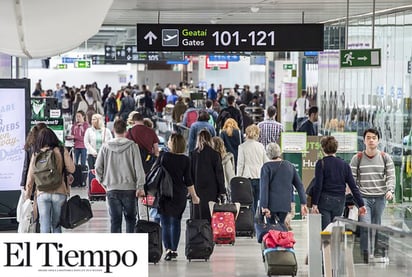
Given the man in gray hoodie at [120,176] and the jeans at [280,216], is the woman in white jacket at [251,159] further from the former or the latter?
the man in gray hoodie at [120,176]

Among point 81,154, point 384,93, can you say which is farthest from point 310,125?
point 81,154

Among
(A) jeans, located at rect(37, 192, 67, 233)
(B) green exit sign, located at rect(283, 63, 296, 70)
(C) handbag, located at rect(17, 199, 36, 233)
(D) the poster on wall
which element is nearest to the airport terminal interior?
(D) the poster on wall

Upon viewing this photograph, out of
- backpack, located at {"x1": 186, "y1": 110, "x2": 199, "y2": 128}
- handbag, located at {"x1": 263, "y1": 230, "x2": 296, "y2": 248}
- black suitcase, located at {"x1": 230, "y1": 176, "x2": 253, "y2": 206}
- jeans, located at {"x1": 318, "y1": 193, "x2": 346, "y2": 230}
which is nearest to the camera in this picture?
handbag, located at {"x1": 263, "y1": 230, "x2": 296, "y2": 248}

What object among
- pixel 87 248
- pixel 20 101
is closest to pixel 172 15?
pixel 20 101

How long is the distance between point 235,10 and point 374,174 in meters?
7.62

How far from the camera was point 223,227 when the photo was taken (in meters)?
14.4

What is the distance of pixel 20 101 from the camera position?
15.4 m

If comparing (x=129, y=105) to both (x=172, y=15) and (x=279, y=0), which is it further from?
(x=279, y=0)

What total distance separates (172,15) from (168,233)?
8795 millimetres

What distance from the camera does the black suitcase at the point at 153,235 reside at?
1316cm

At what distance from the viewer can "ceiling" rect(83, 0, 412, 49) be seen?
1742 cm

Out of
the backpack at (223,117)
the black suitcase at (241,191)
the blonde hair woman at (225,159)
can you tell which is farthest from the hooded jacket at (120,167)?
the backpack at (223,117)

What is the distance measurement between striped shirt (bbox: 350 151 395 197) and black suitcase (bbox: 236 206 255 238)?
239cm

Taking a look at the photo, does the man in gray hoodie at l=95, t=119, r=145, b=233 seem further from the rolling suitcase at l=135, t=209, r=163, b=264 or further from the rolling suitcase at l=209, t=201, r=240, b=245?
the rolling suitcase at l=209, t=201, r=240, b=245
